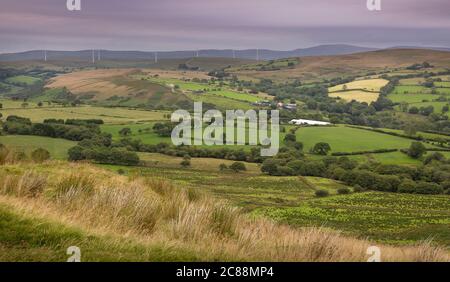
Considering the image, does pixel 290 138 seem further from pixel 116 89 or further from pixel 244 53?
pixel 244 53

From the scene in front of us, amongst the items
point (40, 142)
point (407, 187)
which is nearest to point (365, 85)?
point (407, 187)

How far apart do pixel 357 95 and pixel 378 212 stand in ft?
261

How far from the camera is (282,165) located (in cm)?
4334

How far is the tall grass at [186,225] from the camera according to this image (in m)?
6.62

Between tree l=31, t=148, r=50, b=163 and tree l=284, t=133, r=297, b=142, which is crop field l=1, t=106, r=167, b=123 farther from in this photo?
tree l=31, t=148, r=50, b=163

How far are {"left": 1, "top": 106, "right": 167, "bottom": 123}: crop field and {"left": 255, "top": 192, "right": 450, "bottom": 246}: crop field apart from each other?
1354 inches

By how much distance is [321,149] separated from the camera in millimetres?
55156

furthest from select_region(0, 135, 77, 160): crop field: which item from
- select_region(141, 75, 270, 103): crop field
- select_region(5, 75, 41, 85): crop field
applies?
select_region(141, 75, 270, 103): crop field

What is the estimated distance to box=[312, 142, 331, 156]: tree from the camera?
54.6 metres

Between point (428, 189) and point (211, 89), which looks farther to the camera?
point (211, 89)

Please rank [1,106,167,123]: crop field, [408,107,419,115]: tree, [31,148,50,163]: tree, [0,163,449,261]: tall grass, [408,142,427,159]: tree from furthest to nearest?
[408,107,419,115]: tree, [1,106,167,123]: crop field, [408,142,427,159]: tree, [31,148,50,163]: tree, [0,163,449,261]: tall grass

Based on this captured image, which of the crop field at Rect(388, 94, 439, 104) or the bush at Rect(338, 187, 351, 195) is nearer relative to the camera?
the bush at Rect(338, 187, 351, 195)

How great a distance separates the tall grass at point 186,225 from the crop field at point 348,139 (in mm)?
48463

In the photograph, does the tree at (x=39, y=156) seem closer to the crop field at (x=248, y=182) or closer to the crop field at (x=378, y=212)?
the crop field at (x=378, y=212)
